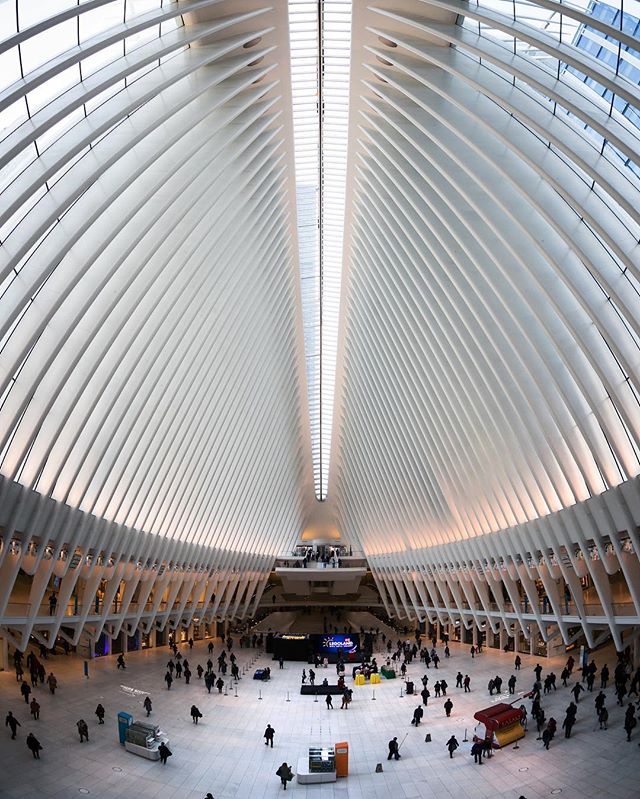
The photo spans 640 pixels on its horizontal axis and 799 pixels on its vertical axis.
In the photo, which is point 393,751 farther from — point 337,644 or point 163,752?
point 337,644

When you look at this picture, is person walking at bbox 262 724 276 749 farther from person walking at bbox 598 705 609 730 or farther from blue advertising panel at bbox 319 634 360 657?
blue advertising panel at bbox 319 634 360 657

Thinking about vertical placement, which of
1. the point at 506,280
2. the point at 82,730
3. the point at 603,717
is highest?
the point at 506,280

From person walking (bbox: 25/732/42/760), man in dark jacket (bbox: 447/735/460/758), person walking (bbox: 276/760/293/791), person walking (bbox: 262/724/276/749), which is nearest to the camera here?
person walking (bbox: 25/732/42/760)

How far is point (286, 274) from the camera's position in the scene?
95.5 feet

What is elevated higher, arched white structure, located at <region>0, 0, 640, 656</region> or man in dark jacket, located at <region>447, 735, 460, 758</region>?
arched white structure, located at <region>0, 0, 640, 656</region>

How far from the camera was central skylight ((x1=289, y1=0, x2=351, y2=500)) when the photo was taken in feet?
57.2

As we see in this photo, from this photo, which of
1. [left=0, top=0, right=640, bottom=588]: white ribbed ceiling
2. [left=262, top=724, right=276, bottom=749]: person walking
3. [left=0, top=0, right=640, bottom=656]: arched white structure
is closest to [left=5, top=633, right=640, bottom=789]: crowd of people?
[left=262, top=724, right=276, bottom=749]: person walking

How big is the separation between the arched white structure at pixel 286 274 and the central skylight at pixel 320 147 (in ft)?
1.05

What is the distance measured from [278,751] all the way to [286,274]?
16.6 metres

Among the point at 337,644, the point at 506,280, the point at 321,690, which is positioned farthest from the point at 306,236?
the point at 337,644

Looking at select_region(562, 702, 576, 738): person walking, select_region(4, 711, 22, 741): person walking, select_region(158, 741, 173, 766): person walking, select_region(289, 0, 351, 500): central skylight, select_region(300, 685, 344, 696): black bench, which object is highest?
select_region(289, 0, 351, 500): central skylight

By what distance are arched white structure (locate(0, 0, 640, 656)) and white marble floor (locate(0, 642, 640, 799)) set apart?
2770 millimetres

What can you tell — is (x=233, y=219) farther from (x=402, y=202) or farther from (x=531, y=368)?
(x=531, y=368)

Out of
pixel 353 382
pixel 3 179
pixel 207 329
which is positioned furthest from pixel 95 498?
pixel 353 382
